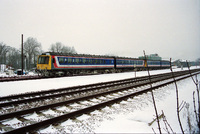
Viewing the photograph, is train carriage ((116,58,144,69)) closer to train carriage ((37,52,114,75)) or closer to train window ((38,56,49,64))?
train carriage ((37,52,114,75))

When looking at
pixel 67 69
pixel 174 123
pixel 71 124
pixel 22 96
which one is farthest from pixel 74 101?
pixel 67 69

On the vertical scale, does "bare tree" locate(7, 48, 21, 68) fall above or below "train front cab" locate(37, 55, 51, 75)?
above

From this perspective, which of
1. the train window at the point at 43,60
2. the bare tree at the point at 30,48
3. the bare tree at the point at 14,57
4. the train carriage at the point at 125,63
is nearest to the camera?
the train window at the point at 43,60

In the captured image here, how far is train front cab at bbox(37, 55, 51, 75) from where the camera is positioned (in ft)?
62.1

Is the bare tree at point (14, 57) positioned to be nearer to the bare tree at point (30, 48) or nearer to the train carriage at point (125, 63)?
the bare tree at point (30, 48)

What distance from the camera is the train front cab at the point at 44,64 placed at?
18938mm

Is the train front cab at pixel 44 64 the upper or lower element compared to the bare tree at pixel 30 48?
lower

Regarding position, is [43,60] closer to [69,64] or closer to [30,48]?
[69,64]

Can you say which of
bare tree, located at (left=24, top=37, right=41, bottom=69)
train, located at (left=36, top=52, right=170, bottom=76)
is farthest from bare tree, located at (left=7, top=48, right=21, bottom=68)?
train, located at (left=36, top=52, right=170, bottom=76)

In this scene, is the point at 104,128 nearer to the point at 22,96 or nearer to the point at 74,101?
the point at 74,101

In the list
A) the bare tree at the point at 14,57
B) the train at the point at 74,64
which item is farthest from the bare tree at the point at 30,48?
the train at the point at 74,64

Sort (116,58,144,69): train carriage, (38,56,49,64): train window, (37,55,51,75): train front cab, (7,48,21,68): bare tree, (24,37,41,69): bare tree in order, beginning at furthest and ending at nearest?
(7,48,21,68): bare tree, (24,37,41,69): bare tree, (116,58,144,69): train carriage, (38,56,49,64): train window, (37,55,51,75): train front cab

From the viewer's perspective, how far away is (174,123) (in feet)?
14.1

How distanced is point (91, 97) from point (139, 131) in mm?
3972
